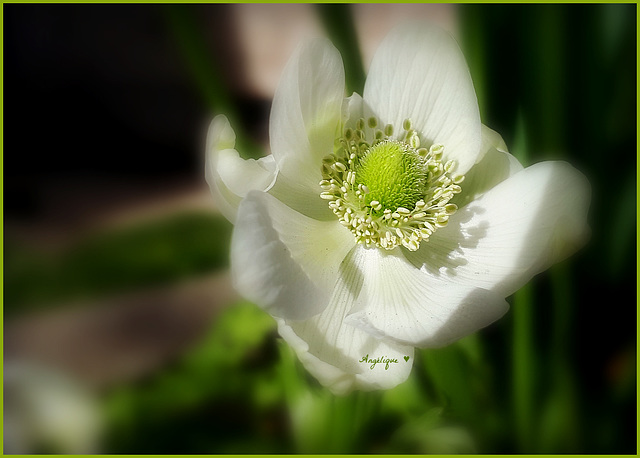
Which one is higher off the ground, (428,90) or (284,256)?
(428,90)

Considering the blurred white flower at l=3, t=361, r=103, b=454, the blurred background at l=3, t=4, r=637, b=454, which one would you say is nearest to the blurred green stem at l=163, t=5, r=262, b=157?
the blurred background at l=3, t=4, r=637, b=454

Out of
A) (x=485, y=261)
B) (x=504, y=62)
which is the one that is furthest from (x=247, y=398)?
(x=504, y=62)

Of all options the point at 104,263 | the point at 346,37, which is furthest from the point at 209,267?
the point at 346,37

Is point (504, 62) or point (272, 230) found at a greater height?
point (504, 62)

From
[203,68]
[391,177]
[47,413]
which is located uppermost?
A: [203,68]

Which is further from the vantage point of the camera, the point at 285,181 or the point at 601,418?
the point at 601,418

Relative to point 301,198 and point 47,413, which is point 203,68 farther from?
point 47,413

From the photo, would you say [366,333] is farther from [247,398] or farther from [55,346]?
[55,346]
